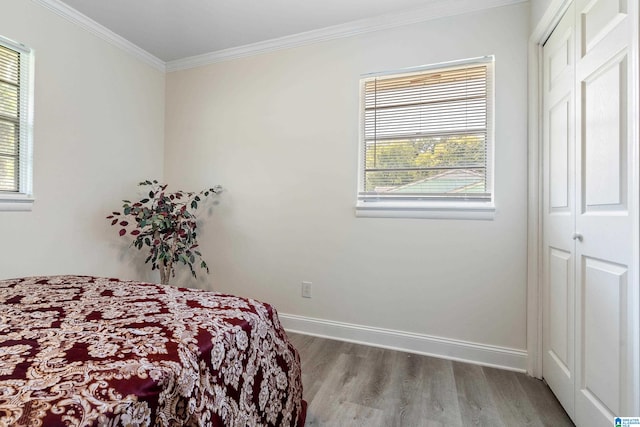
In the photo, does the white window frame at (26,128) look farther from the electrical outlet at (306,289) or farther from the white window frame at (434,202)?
the white window frame at (434,202)

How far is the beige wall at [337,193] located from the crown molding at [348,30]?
0.05 metres

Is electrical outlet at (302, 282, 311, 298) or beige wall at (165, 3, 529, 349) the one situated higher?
beige wall at (165, 3, 529, 349)

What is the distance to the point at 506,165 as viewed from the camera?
2.03 m

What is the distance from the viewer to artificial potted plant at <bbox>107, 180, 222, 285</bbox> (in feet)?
8.43

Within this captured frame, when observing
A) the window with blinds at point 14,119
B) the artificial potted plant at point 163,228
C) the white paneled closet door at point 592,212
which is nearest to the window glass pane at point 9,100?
the window with blinds at point 14,119

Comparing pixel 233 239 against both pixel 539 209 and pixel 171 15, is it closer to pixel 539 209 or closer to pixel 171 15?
pixel 171 15

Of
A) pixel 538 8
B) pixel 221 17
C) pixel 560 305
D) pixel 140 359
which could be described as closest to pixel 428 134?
pixel 538 8

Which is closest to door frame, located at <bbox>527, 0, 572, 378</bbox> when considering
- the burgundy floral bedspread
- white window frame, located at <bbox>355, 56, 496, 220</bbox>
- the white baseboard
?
the white baseboard

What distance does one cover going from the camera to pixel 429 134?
2242mm

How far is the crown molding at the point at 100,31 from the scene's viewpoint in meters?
2.19

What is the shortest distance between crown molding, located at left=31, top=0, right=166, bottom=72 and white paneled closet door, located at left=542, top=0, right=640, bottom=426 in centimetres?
337

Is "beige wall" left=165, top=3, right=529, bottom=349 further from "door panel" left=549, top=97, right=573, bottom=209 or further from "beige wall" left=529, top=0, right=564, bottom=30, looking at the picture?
"door panel" left=549, top=97, right=573, bottom=209

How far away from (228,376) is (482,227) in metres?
1.91

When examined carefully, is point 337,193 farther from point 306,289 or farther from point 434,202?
point 306,289
